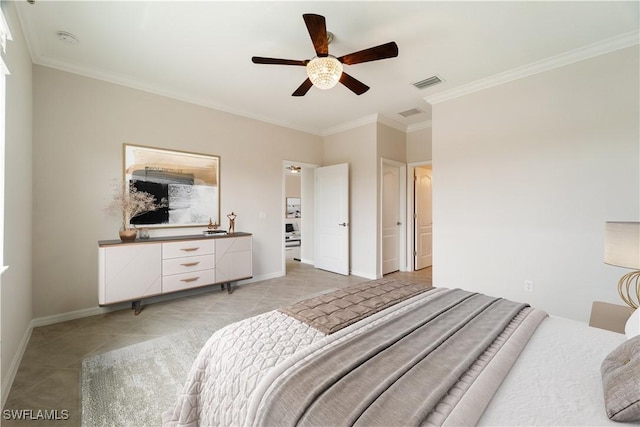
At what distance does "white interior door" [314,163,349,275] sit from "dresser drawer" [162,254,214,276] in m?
2.19

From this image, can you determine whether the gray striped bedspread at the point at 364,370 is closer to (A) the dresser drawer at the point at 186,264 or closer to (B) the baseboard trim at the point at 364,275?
(A) the dresser drawer at the point at 186,264

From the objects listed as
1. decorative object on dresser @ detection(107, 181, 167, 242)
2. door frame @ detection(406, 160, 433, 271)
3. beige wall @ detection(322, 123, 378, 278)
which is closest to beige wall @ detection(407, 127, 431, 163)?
door frame @ detection(406, 160, 433, 271)

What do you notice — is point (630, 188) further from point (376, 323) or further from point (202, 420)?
point (202, 420)

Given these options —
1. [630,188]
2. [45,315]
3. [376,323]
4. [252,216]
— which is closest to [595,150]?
[630,188]

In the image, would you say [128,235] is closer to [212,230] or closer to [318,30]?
[212,230]

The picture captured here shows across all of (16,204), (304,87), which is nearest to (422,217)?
(304,87)

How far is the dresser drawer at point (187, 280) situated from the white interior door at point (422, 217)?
3683mm

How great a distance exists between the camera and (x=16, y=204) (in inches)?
79.0

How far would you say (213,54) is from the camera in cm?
265

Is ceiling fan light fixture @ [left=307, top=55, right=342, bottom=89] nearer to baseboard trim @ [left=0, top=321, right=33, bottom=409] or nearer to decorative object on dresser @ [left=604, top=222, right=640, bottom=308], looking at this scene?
decorative object on dresser @ [left=604, top=222, right=640, bottom=308]

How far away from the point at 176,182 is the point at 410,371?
3.52 meters

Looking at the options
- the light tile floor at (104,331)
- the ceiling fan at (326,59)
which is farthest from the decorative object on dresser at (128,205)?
the ceiling fan at (326,59)

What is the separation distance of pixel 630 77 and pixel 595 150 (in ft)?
2.16

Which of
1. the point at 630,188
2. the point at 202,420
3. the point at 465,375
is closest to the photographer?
the point at 465,375
